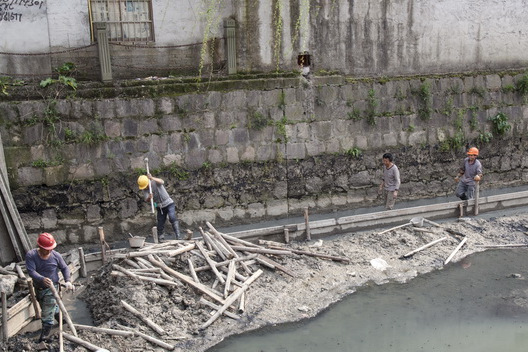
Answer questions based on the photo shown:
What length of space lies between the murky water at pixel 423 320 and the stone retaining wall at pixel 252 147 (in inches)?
160

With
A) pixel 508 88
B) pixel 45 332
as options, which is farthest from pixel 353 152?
pixel 45 332

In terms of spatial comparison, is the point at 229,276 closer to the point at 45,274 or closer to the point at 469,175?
the point at 45,274

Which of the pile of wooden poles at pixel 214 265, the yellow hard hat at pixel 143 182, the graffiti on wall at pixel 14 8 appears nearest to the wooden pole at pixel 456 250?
the pile of wooden poles at pixel 214 265

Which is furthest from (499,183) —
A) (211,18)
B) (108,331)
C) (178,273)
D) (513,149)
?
(108,331)

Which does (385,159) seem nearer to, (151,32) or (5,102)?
(151,32)

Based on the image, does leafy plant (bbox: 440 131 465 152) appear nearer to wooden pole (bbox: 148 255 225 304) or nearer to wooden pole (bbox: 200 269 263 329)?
wooden pole (bbox: 200 269 263 329)

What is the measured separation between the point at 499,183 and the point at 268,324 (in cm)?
967

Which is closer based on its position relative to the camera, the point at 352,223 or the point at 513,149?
the point at 352,223

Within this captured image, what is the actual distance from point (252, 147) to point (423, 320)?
571cm

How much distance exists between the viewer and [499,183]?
16109mm

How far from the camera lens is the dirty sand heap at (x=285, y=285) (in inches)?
350

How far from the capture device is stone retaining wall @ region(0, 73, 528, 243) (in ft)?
39.3

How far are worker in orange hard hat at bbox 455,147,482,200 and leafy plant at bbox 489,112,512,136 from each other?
2534mm

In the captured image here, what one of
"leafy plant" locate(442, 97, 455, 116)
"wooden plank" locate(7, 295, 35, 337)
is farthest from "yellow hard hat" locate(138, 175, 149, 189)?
"leafy plant" locate(442, 97, 455, 116)
